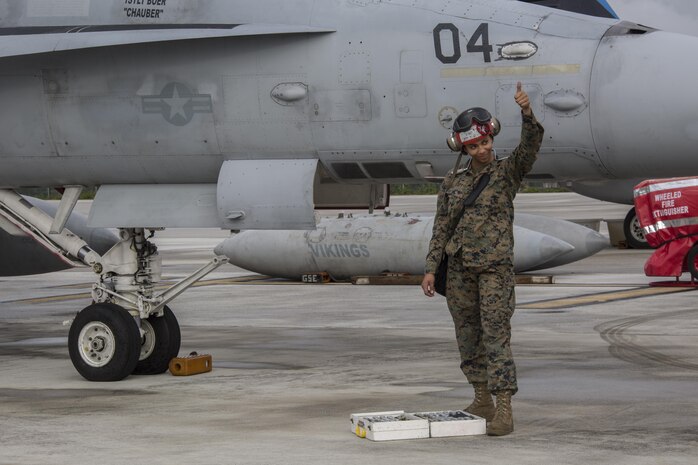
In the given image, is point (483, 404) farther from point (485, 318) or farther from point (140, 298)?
point (140, 298)

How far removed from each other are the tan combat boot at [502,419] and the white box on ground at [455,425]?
0.34 ft

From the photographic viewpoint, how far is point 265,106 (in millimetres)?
11633

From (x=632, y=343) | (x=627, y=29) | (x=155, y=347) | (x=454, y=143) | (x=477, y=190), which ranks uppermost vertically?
(x=627, y=29)

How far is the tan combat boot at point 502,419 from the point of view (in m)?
8.59

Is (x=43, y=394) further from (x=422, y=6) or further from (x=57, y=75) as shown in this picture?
(x=422, y=6)

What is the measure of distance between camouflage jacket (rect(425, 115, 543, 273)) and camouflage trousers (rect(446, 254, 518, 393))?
4.0 inches

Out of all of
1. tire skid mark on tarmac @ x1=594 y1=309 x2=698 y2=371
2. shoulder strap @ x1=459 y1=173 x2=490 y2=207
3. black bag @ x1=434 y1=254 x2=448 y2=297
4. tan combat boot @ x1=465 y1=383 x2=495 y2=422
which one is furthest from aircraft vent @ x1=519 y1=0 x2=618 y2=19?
tan combat boot @ x1=465 y1=383 x2=495 y2=422

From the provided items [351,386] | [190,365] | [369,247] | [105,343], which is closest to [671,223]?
[369,247]

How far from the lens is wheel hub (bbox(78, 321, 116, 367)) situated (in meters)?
11.6

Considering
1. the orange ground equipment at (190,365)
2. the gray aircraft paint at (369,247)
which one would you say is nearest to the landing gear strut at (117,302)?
the orange ground equipment at (190,365)

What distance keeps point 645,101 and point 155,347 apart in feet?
17.1

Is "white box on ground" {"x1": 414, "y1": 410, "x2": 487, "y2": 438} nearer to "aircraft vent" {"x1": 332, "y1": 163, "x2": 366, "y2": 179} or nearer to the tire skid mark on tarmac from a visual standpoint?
"aircraft vent" {"x1": 332, "y1": 163, "x2": 366, "y2": 179}

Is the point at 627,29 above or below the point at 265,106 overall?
above

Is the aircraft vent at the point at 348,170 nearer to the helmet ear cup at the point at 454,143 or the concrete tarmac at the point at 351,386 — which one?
the concrete tarmac at the point at 351,386
